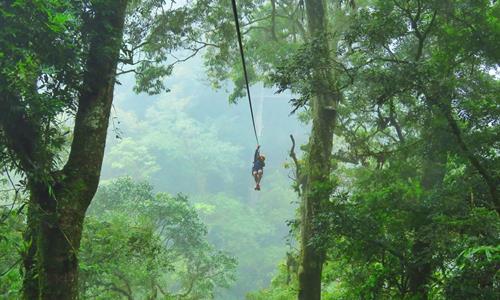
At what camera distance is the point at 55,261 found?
284 cm

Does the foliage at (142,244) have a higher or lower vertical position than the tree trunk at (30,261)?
higher

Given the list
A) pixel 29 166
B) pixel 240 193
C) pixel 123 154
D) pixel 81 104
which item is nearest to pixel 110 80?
pixel 81 104

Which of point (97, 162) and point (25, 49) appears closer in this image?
point (25, 49)

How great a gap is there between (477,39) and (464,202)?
111 cm

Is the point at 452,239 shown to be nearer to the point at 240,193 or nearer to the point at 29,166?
the point at 29,166

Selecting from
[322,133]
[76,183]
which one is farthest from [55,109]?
[322,133]

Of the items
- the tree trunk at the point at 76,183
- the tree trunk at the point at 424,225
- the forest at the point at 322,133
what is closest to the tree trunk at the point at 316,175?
the forest at the point at 322,133

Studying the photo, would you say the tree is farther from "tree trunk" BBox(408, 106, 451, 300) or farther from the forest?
"tree trunk" BBox(408, 106, 451, 300)

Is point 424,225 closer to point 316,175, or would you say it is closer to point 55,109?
point 316,175

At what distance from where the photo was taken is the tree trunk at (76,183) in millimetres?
2840

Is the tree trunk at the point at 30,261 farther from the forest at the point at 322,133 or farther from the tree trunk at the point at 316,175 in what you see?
the tree trunk at the point at 316,175

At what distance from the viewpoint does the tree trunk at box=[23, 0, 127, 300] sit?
2.84 metres

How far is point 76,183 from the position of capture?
306 centimetres

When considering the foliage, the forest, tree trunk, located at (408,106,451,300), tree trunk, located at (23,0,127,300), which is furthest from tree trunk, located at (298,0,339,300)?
the foliage
